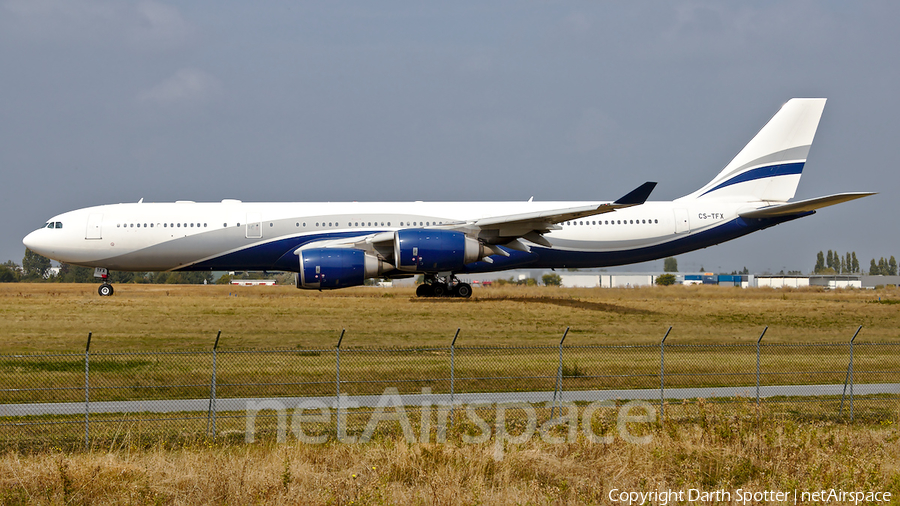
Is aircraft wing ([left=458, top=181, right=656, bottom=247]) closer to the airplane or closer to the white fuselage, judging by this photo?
the airplane

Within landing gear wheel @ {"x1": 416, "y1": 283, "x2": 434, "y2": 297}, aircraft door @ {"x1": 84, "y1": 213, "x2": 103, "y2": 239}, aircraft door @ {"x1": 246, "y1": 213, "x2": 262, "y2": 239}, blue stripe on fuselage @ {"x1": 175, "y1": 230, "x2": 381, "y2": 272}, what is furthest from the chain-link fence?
aircraft door @ {"x1": 84, "y1": 213, "x2": 103, "y2": 239}

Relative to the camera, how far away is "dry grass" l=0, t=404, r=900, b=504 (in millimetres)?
7879

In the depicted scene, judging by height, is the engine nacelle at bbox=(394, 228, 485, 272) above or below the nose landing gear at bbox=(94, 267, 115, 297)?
above

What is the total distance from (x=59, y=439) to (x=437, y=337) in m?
10.2

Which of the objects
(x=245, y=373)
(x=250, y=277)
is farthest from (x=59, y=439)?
(x=250, y=277)

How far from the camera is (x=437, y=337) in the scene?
19141 mm

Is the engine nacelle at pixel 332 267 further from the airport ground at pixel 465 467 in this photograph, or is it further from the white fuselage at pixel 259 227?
the airport ground at pixel 465 467

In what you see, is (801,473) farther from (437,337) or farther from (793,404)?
(437,337)

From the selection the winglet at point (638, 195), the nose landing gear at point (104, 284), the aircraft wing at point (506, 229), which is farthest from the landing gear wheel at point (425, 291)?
the nose landing gear at point (104, 284)

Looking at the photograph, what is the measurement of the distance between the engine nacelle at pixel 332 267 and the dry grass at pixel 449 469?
1508 cm

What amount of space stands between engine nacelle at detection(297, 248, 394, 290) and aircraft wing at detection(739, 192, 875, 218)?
1558 centimetres

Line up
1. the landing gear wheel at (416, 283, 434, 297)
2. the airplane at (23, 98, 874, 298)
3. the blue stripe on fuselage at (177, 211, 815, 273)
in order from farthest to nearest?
the landing gear wheel at (416, 283, 434, 297)
the blue stripe on fuselage at (177, 211, 815, 273)
the airplane at (23, 98, 874, 298)

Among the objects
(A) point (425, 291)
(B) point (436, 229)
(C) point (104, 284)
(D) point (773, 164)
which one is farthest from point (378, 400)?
(D) point (773, 164)

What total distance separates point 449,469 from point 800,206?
2338 cm
